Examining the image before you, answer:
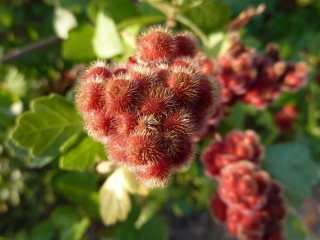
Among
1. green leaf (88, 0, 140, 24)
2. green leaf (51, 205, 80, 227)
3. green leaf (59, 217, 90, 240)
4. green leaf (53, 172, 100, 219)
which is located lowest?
green leaf (59, 217, 90, 240)

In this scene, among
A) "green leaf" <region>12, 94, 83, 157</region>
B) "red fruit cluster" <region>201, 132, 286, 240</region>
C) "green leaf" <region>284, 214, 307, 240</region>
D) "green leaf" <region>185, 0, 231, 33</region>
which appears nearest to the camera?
"green leaf" <region>12, 94, 83, 157</region>

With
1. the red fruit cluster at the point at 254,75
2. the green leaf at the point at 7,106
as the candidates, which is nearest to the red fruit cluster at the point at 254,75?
the red fruit cluster at the point at 254,75

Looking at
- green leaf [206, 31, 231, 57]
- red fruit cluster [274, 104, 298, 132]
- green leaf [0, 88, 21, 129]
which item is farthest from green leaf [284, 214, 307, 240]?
green leaf [0, 88, 21, 129]

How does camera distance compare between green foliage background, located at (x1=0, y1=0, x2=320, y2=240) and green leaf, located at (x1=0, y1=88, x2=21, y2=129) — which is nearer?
green foliage background, located at (x1=0, y1=0, x2=320, y2=240)

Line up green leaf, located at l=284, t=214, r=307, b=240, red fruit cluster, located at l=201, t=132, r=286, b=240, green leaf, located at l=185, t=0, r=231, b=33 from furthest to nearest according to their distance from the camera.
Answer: green leaf, located at l=284, t=214, r=307, b=240 → green leaf, located at l=185, t=0, r=231, b=33 → red fruit cluster, located at l=201, t=132, r=286, b=240

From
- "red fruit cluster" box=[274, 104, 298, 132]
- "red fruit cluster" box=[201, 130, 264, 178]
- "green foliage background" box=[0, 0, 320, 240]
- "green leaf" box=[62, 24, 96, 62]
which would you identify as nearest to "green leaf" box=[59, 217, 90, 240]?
"green foliage background" box=[0, 0, 320, 240]

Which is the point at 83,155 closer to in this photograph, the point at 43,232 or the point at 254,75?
the point at 254,75

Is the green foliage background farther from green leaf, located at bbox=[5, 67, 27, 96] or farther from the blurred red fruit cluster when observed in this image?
the blurred red fruit cluster

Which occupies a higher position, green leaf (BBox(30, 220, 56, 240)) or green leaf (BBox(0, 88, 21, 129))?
green leaf (BBox(0, 88, 21, 129))

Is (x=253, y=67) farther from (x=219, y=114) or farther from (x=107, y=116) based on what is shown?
(x=107, y=116)
